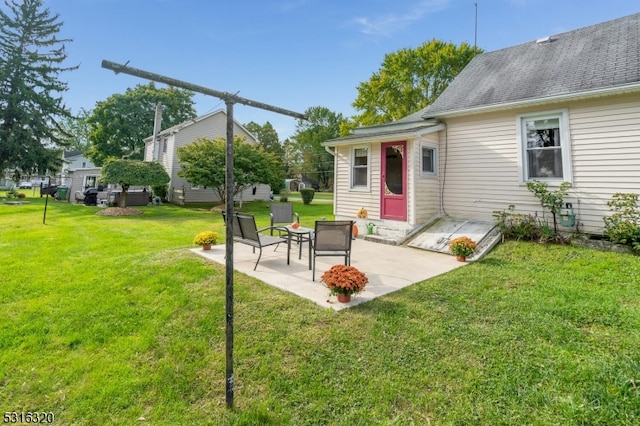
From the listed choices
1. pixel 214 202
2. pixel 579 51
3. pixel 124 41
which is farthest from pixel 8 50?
pixel 579 51

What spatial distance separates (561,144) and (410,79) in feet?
66.3

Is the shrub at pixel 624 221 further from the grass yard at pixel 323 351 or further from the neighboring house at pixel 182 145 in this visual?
the neighboring house at pixel 182 145

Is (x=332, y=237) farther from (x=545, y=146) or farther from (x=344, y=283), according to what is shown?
(x=545, y=146)

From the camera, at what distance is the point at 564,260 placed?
217 inches

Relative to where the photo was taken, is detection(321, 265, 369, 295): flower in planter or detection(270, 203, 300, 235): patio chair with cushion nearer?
detection(321, 265, 369, 295): flower in planter

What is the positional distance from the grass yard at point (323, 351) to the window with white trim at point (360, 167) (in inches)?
194

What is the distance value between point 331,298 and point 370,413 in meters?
1.83

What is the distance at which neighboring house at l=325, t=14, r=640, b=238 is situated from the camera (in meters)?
6.28

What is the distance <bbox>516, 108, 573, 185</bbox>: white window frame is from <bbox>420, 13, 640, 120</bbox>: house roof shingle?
1.53ft

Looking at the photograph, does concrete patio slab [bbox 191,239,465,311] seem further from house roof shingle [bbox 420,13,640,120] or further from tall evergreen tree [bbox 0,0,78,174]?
tall evergreen tree [bbox 0,0,78,174]

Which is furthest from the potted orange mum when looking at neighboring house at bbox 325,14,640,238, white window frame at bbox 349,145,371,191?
white window frame at bbox 349,145,371,191

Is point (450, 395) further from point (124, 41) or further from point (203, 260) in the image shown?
point (124, 41)

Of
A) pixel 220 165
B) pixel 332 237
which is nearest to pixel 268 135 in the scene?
pixel 220 165

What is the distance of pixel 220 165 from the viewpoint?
15570mm
